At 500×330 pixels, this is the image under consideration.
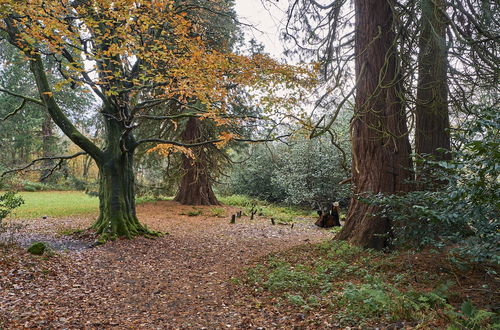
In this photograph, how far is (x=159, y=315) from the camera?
4.14 meters

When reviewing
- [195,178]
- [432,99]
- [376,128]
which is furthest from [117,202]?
[432,99]

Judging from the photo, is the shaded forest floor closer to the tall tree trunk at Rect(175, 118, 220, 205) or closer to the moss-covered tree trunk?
the moss-covered tree trunk

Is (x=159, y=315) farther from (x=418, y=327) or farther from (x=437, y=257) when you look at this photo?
(x=437, y=257)

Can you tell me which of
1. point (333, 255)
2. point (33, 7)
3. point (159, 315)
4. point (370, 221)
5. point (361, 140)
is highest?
point (33, 7)

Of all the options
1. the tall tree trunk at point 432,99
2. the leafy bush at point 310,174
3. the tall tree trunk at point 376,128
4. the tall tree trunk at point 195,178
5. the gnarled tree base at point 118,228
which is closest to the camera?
the tall tree trunk at point 432,99

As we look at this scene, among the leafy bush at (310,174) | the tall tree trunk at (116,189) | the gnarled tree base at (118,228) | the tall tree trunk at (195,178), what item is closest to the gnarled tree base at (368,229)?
the gnarled tree base at (118,228)

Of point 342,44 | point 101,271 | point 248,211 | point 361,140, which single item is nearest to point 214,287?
point 101,271

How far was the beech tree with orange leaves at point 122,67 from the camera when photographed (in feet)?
21.8

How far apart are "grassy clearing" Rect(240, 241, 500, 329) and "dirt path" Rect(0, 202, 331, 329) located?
0.61 metres

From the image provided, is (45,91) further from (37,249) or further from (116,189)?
(37,249)

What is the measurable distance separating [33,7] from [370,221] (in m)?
7.30

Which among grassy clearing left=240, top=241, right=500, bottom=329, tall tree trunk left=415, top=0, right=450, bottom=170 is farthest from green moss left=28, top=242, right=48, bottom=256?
tall tree trunk left=415, top=0, right=450, bottom=170

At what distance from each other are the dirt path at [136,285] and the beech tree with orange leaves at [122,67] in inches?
56.4

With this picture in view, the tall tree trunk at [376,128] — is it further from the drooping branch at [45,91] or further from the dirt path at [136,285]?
the drooping branch at [45,91]
